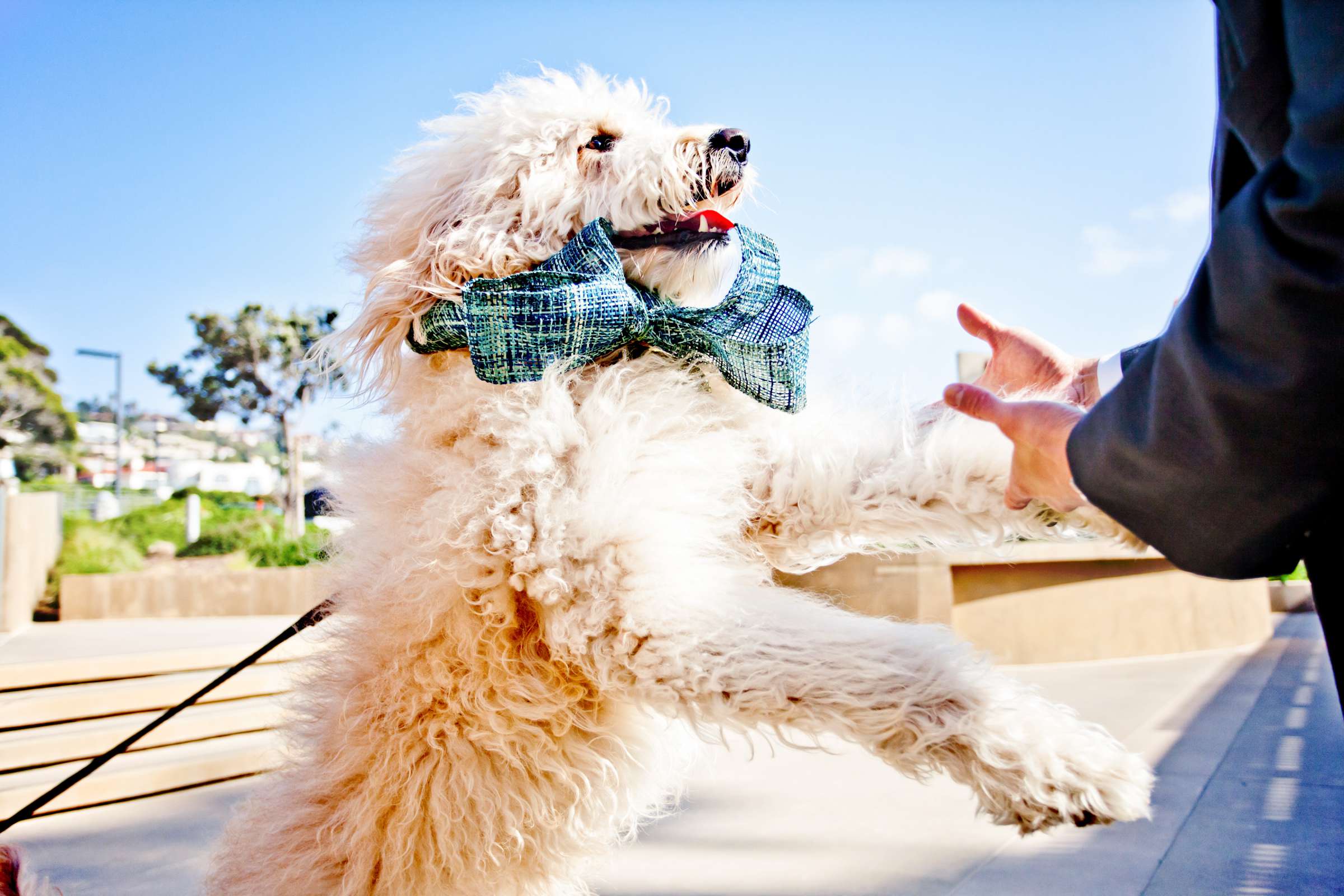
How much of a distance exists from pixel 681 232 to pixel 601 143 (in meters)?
0.43

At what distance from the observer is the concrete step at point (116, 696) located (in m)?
4.30

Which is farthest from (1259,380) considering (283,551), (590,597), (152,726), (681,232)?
(283,551)

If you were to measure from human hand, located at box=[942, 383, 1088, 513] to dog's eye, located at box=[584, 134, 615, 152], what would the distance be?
1490mm

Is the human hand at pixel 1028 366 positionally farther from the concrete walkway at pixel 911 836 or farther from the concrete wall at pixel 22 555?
the concrete wall at pixel 22 555

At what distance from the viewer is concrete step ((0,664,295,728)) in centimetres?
430

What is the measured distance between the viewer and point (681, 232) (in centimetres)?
243

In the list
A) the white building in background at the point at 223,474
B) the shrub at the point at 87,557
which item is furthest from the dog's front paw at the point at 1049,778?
the white building in background at the point at 223,474

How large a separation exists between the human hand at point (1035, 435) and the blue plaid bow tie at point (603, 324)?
2.36 feet

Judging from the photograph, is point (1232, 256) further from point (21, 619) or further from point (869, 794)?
point (21, 619)

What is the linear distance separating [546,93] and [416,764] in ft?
6.39

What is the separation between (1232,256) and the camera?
912 mm

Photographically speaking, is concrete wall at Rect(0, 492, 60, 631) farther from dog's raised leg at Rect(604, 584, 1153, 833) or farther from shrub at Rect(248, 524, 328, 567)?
dog's raised leg at Rect(604, 584, 1153, 833)

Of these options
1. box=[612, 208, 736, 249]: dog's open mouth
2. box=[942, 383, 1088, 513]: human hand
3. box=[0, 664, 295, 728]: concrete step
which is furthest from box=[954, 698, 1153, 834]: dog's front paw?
box=[0, 664, 295, 728]: concrete step

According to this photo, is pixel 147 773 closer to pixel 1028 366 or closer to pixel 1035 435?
pixel 1028 366
